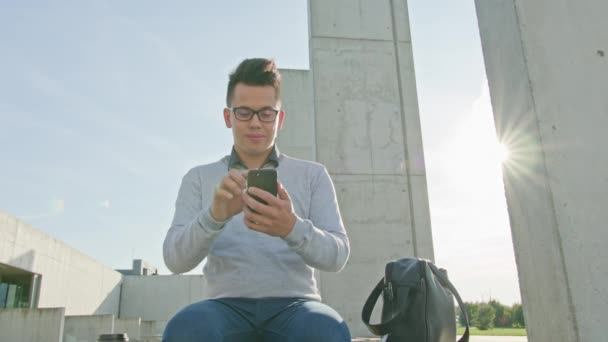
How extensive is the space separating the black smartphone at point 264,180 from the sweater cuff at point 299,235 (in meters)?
0.12

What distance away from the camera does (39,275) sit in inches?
672

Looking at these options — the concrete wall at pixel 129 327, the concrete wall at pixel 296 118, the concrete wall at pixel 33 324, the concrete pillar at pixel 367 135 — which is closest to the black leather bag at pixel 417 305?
the concrete pillar at pixel 367 135

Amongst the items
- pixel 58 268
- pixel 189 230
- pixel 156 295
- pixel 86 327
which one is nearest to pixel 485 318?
pixel 156 295

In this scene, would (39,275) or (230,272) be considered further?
(39,275)

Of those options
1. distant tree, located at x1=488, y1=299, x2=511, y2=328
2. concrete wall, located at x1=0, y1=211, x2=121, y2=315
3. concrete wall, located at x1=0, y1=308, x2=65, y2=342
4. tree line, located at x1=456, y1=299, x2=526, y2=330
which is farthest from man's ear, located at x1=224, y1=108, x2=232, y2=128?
distant tree, located at x1=488, y1=299, x2=511, y2=328

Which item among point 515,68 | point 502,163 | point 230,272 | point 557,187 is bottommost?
point 230,272

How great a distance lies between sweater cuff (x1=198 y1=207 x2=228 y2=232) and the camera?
54.4 inches

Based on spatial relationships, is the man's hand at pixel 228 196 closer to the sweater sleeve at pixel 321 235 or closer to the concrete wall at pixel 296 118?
the sweater sleeve at pixel 321 235

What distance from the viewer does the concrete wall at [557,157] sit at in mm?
1932

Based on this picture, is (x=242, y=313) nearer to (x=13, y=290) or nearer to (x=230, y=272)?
(x=230, y=272)

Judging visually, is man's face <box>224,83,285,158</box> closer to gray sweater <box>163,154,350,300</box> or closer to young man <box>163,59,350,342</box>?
young man <box>163,59,350,342</box>

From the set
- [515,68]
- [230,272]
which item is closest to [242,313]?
[230,272]

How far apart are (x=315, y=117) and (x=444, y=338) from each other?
351cm

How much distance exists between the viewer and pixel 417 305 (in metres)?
1.97
